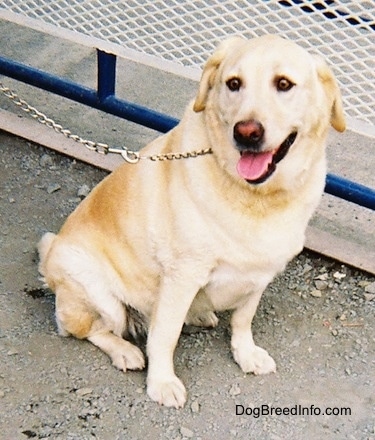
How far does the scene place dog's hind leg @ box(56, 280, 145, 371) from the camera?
2.81m

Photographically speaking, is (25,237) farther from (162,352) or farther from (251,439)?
(251,439)

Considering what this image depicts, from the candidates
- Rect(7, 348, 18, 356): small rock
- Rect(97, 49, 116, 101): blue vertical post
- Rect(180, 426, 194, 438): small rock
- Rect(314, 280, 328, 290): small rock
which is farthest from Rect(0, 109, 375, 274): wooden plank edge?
Rect(7, 348, 18, 356): small rock

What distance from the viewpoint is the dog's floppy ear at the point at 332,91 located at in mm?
2398

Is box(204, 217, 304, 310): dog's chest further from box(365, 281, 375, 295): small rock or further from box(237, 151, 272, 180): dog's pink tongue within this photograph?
box(365, 281, 375, 295): small rock

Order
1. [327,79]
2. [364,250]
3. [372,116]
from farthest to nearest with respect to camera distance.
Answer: [364,250], [372,116], [327,79]

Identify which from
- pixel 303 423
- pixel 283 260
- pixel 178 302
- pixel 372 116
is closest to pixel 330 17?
pixel 372 116

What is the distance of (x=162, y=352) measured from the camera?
270 centimetres

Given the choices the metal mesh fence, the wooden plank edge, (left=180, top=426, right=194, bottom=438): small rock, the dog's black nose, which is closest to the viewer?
the dog's black nose

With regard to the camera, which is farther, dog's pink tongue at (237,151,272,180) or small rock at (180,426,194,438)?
small rock at (180,426,194,438)

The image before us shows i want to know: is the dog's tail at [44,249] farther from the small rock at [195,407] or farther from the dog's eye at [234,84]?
the dog's eye at [234,84]

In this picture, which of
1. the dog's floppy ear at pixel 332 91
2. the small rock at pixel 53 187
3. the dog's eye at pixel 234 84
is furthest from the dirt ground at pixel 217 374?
the dog's eye at pixel 234 84

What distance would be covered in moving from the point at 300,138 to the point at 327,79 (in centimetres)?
20

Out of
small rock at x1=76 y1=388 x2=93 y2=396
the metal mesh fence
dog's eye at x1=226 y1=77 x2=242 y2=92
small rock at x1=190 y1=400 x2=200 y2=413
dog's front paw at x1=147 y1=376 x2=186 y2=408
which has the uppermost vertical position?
dog's eye at x1=226 y1=77 x2=242 y2=92

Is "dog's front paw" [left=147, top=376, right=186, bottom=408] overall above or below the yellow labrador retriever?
below
